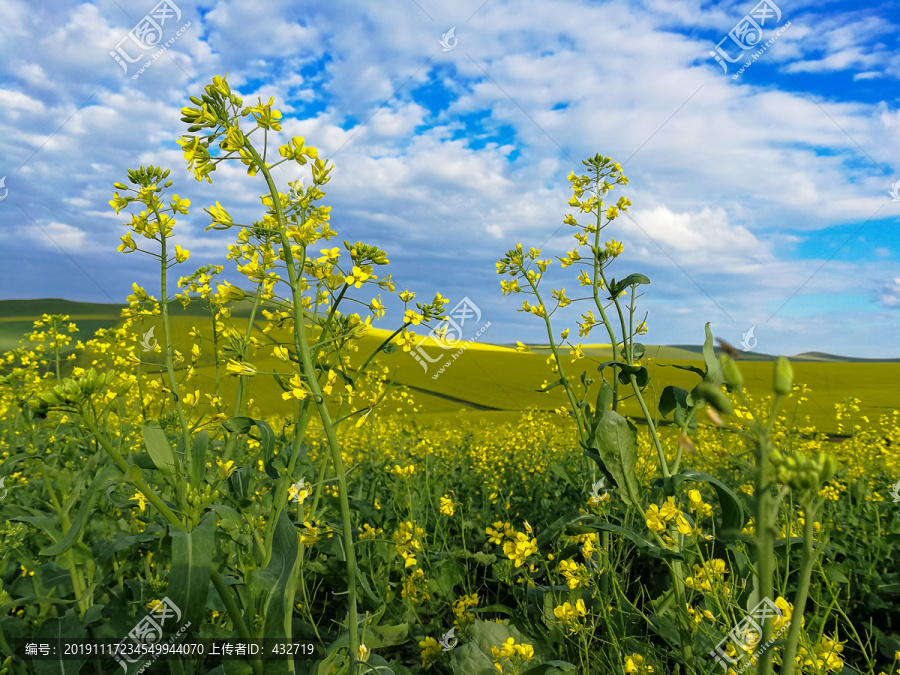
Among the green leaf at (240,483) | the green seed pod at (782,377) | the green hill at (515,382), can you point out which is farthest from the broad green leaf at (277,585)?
the green hill at (515,382)

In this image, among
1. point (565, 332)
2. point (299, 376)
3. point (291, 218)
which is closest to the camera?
point (299, 376)

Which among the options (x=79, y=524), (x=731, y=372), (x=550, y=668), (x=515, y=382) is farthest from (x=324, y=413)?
(x=515, y=382)

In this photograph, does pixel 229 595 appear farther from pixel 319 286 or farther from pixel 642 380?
pixel 642 380

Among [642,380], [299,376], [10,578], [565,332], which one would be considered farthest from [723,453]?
[10,578]

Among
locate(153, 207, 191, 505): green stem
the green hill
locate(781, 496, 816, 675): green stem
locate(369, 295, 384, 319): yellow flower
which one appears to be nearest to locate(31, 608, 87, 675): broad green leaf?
locate(153, 207, 191, 505): green stem

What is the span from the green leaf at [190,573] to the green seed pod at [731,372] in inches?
37.4

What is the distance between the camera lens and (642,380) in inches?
72.9

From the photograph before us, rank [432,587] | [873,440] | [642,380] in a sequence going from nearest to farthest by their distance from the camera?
[642,380]
[432,587]
[873,440]

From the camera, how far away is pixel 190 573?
98 cm

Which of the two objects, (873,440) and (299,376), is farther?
(873,440)

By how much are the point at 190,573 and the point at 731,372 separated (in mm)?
977

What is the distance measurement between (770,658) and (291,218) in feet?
4.73

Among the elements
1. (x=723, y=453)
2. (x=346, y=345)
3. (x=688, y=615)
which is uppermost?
(x=346, y=345)

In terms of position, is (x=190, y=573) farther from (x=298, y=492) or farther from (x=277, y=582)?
(x=298, y=492)
